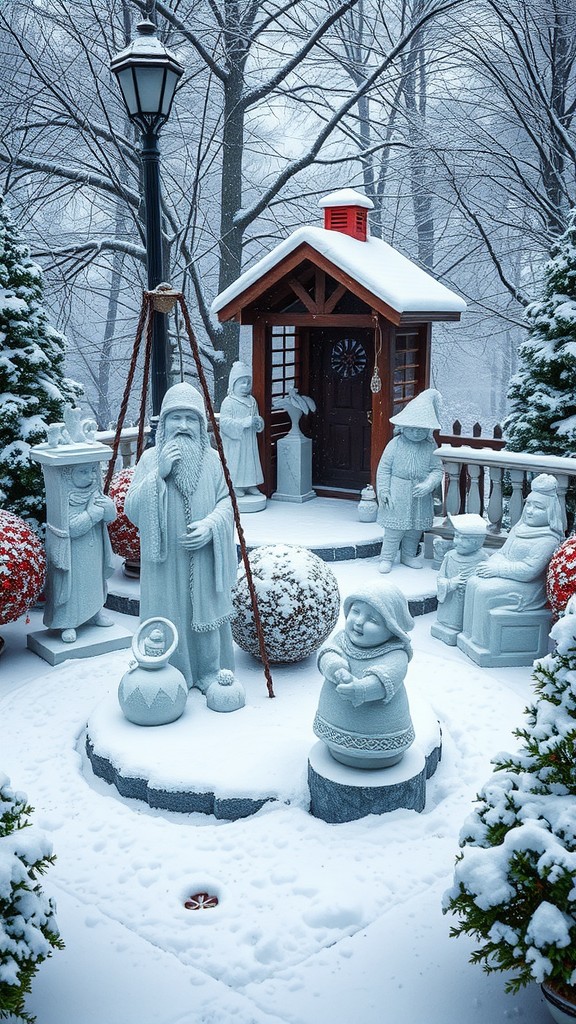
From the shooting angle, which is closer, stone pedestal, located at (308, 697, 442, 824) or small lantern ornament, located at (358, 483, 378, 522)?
stone pedestal, located at (308, 697, 442, 824)

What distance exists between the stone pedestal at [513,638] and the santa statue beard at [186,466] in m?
2.79

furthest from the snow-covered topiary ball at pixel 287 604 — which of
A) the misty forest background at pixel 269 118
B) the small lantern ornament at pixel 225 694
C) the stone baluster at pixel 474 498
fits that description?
the misty forest background at pixel 269 118

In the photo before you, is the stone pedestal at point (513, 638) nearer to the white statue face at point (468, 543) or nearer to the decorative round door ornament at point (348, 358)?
the white statue face at point (468, 543)

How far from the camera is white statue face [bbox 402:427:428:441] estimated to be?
344 inches

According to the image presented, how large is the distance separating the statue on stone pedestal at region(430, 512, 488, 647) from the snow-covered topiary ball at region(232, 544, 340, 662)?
1305 mm

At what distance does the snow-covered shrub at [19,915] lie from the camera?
2.97 metres

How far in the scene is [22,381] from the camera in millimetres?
8359

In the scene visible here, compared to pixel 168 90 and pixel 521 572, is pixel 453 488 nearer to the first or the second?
pixel 521 572

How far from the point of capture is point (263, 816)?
15.6 feet

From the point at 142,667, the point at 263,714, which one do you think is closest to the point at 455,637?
the point at 263,714

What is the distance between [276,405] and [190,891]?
7.77m

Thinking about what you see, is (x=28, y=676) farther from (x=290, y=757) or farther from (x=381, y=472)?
(x=381, y=472)

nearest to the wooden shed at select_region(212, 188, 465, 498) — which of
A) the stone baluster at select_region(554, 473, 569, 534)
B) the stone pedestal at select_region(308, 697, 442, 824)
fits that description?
the stone baluster at select_region(554, 473, 569, 534)

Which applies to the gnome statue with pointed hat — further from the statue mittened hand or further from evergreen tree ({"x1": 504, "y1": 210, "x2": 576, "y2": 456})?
the statue mittened hand
